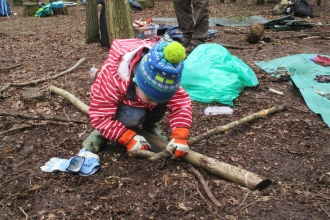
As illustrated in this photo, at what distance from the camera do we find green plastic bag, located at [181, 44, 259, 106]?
12.5 feet

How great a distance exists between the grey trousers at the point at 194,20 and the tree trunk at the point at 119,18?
5.25 feet

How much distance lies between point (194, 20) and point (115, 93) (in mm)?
3499

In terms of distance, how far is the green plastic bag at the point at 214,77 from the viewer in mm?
3816

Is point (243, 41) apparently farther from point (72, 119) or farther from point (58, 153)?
point (58, 153)

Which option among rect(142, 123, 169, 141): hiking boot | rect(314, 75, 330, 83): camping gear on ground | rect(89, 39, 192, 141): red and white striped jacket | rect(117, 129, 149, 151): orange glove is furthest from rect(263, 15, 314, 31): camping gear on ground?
rect(117, 129, 149, 151): orange glove

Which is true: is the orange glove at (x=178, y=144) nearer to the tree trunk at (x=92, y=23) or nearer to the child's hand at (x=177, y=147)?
the child's hand at (x=177, y=147)

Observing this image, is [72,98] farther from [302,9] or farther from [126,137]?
[302,9]

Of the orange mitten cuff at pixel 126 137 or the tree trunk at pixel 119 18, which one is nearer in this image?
the orange mitten cuff at pixel 126 137

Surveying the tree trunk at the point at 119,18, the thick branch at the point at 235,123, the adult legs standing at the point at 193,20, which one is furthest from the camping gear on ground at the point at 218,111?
the adult legs standing at the point at 193,20

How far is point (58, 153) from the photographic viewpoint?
9.07 feet

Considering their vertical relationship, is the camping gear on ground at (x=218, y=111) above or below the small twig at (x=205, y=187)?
below

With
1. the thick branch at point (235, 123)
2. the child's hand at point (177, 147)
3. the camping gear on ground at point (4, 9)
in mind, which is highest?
the child's hand at point (177, 147)

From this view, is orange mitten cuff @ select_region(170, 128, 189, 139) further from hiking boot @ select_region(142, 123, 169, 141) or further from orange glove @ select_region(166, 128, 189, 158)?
hiking boot @ select_region(142, 123, 169, 141)

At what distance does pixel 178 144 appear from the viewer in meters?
2.48
